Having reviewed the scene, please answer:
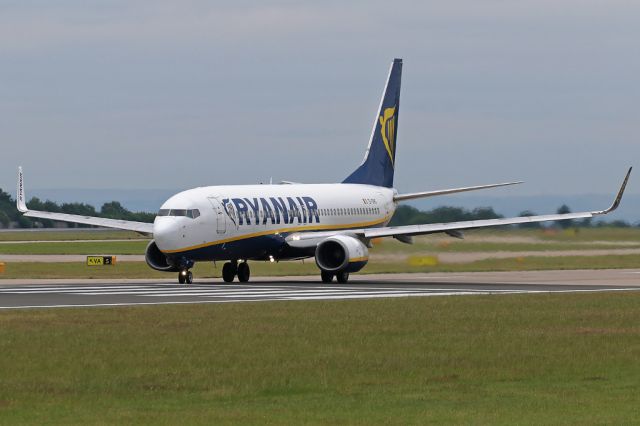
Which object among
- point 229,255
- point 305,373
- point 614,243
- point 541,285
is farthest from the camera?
point 614,243

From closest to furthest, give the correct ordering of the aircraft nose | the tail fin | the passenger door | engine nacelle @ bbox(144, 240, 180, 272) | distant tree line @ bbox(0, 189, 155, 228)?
the aircraft nose
the passenger door
engine nacelle @ bbox(144, 240, 180, 272)
the tail fin
distant tree line @ bbox(0, 189, 155, 228)

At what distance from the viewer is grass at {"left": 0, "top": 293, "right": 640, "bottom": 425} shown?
17.3 m

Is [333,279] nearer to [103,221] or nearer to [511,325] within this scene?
[103,221]

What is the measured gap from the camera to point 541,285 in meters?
46.5

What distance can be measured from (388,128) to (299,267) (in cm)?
789

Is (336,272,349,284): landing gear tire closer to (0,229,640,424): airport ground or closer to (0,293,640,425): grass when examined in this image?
(0,229,640,424): airport ground

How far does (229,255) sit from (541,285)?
11.2m

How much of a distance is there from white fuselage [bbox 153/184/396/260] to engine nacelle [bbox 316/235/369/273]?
2027 millimetres

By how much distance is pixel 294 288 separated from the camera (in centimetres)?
4544

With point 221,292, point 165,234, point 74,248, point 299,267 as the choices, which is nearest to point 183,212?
point 165,234

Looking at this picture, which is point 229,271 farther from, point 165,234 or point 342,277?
point 165,234

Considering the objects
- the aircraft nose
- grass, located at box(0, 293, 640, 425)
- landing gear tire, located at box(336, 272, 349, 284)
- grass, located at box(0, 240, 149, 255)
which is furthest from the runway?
grass, located at box(0, 240, 149, 255)

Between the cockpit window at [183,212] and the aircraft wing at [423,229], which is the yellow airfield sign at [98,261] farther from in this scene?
the cockpit window at [183,212]

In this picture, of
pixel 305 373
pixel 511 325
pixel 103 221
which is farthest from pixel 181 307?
pixel 103 221
